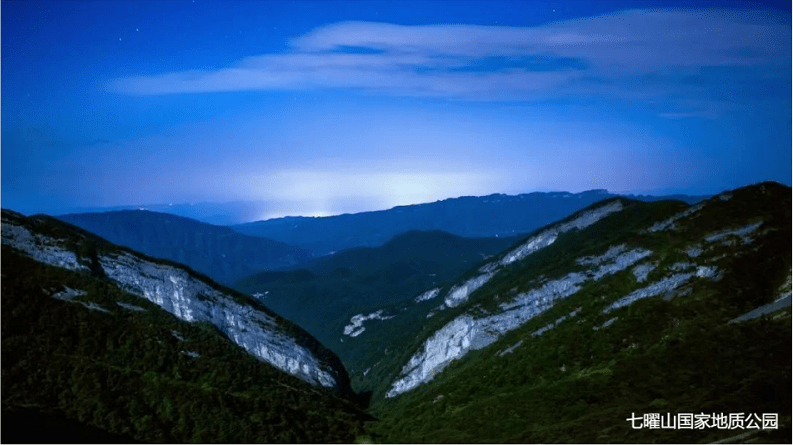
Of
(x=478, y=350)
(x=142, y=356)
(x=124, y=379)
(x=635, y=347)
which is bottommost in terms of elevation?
(x=124, y=379)

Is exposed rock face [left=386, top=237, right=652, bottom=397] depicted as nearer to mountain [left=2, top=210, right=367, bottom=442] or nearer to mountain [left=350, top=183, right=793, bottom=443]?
mountain [left=350, top=183, right=793, bottom=443]

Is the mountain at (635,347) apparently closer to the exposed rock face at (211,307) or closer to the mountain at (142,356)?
the mountain at (142,356)

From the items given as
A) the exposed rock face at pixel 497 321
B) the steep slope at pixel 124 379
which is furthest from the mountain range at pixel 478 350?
the exposed rock face at pixel 497 321

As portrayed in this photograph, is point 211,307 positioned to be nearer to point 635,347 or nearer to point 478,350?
point 478,350

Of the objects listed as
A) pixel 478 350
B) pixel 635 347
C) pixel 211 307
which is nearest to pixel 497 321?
pixel 478 350

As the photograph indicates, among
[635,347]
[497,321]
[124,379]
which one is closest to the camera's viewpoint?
[124,379]
